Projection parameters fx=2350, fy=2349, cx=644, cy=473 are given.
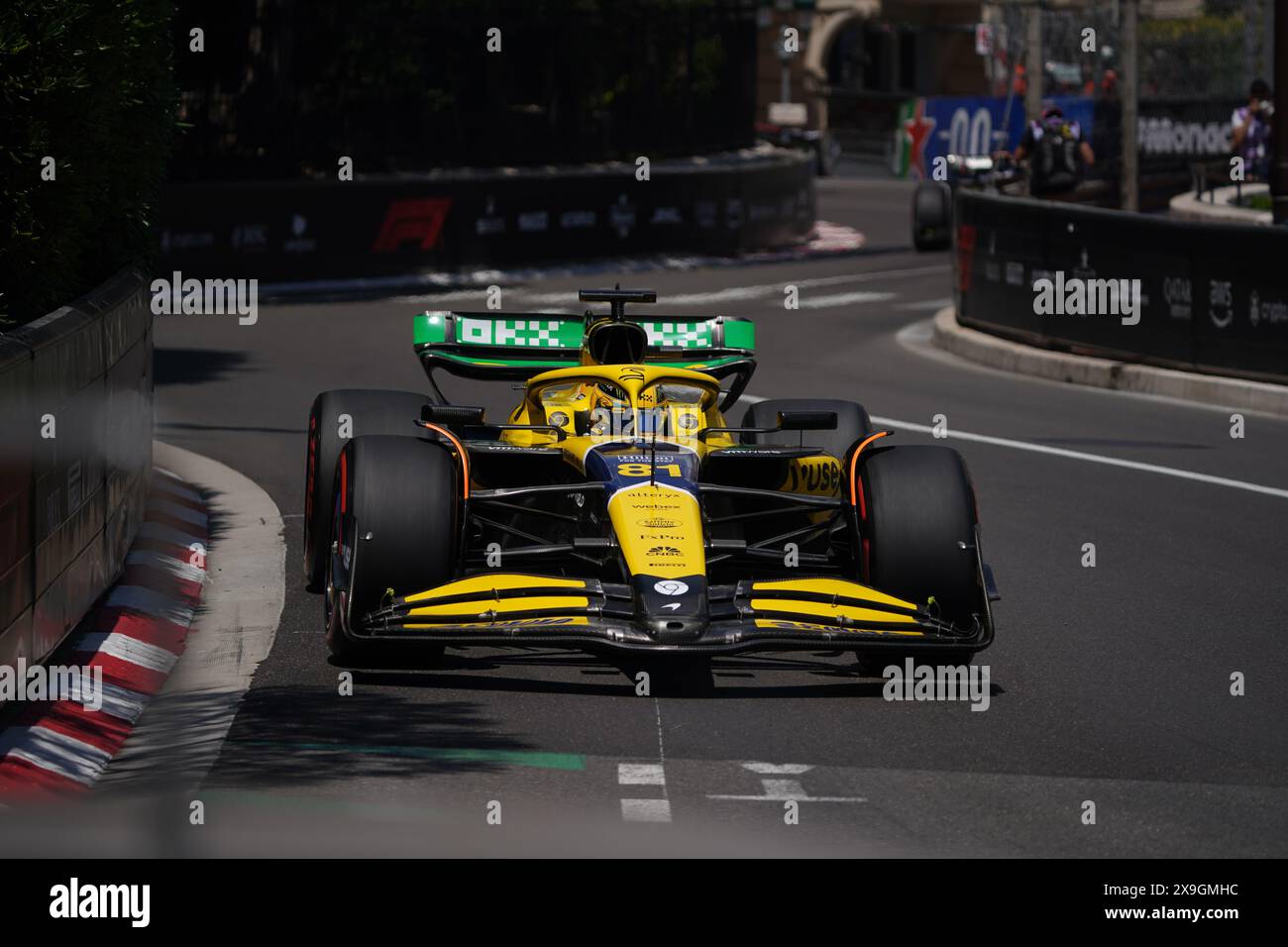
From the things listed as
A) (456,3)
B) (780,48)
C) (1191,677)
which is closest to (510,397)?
(1191,677)

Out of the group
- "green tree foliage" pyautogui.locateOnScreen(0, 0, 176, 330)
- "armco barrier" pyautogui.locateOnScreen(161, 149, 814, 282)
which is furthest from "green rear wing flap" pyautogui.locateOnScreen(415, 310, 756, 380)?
"armco barrier" pyautogui.locateOnScreen(161, 149, 814, 282)

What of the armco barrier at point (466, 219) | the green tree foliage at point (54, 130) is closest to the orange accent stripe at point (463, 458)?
the green tree foliage at point (54, 130)

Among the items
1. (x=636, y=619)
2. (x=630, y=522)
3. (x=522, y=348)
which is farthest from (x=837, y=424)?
(x=636, y=619)

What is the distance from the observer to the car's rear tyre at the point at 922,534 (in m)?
8.86

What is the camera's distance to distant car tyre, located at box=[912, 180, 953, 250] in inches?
1154

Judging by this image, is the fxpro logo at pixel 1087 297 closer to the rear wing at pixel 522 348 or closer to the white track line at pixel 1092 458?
the white track line at pixel 1092 458

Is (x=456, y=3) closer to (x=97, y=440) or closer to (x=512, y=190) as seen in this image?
(x=512, y=190)

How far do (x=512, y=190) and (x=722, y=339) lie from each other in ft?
58.9

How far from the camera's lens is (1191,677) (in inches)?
355

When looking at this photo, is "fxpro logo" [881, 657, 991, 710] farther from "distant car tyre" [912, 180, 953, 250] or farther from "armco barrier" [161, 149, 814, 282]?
"distant car tyre" [912, 180, 953, 250]

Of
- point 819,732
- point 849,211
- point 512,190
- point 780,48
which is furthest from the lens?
point 780,48

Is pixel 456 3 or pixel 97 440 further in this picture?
pixel 456 3
